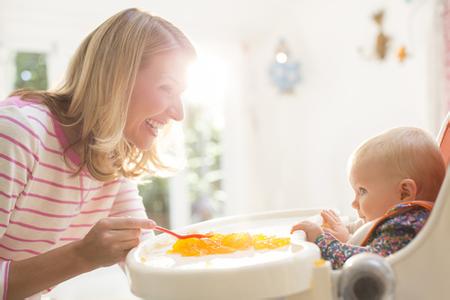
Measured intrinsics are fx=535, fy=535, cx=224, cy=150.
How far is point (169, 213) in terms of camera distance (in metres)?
3.56

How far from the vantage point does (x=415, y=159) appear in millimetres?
1022

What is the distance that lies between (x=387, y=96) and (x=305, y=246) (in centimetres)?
229

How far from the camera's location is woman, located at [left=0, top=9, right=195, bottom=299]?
3.16ft

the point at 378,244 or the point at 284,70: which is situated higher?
the point at 284,70

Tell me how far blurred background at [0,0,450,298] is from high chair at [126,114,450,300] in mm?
1724

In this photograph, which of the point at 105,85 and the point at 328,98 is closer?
the point at 105,85

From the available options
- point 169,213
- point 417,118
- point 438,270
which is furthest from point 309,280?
point 169,213

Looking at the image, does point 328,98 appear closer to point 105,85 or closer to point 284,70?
point 284,70

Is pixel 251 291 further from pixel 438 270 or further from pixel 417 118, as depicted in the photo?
pixel 417 118

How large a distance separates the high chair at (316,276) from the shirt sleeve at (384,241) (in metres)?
0.11

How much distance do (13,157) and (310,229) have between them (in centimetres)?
55

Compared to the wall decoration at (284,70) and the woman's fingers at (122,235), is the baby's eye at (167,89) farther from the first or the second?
the wall decoration at (284,70)

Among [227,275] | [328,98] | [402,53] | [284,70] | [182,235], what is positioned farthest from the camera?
[284,70]

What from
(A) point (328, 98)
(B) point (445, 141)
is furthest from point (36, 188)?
(A) point (328, 98)
